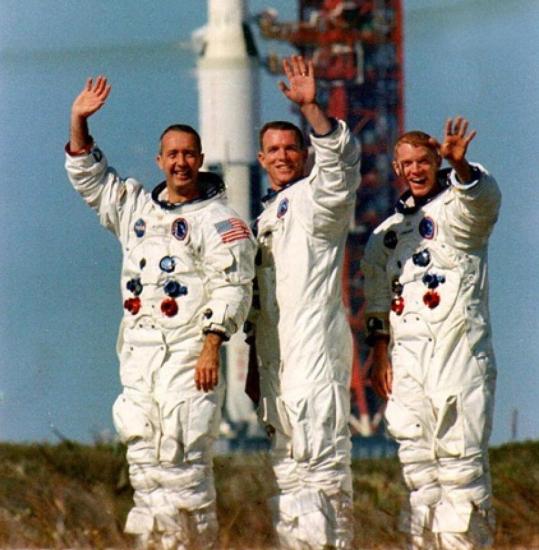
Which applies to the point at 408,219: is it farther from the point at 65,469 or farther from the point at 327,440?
the point at 65,469

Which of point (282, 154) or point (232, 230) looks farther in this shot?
point (282, 154)

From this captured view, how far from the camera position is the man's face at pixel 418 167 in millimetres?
10422

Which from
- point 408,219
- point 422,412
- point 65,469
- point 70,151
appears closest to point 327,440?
point 422,412

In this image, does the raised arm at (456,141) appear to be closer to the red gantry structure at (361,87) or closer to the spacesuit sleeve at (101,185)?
the spacesuit sleeve at (101,185)

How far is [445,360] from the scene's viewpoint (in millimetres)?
10344

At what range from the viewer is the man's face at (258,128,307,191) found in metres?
10.5

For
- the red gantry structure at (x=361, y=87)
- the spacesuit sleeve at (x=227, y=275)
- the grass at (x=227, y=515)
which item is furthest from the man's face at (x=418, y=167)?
the red gantry structure at (x=361, y=87)

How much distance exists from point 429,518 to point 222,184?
1.92m

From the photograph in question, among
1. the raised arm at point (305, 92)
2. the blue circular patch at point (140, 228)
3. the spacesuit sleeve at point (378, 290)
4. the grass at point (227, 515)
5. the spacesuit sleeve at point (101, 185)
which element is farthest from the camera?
the spacesuit sleeve at point (378, 290)

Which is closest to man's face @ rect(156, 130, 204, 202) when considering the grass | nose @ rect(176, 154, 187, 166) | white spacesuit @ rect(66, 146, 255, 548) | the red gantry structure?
nose @ rect(176, 154, 187, 166)

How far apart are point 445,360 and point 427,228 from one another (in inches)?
25.8

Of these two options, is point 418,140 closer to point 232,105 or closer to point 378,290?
point 378,290

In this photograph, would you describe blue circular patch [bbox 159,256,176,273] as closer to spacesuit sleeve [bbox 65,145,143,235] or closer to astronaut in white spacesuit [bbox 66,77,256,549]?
astronaut in white spacesuit [bbox 66,77,256,549]

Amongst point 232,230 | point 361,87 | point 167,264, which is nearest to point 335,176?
point 232,230
